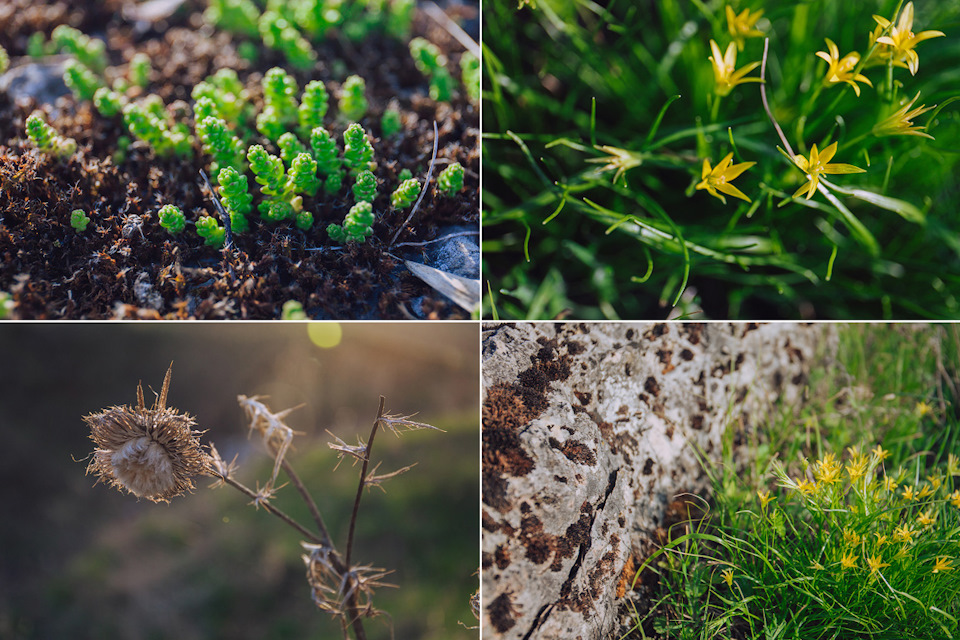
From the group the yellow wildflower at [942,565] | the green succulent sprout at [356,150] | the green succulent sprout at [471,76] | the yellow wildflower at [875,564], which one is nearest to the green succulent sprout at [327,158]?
the green succulent sprout at [356,150]

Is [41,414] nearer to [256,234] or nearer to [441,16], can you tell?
[256,234]

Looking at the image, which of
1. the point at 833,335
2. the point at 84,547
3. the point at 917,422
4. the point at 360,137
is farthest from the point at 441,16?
the point at 84,547

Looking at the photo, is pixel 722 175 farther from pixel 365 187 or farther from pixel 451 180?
pixel 365 187

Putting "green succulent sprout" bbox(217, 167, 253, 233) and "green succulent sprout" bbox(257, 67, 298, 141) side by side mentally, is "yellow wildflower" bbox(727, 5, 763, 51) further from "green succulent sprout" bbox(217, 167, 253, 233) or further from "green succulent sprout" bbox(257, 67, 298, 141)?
"green succulent sprout" bbox(217, 167, 253, 233)

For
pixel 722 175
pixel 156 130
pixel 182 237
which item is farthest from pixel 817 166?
pixel 156 130

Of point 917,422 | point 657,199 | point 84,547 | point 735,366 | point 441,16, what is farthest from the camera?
point 84,547

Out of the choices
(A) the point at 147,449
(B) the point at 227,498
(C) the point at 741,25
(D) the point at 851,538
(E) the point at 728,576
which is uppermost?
(C) the point at 741,25

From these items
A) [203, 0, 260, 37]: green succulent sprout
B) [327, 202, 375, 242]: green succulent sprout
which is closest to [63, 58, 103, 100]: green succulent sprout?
[203, 0, 260, 37]: green succulent sprout
